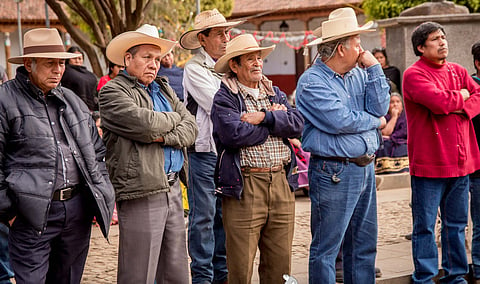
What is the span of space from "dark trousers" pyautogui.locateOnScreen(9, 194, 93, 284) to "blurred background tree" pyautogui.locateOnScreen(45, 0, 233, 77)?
5.86 m

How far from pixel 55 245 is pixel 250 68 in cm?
179

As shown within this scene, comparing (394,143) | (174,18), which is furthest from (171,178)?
(174,18)

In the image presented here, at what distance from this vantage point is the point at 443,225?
5.93 metres

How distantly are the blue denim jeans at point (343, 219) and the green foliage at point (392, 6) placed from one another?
28.4ft

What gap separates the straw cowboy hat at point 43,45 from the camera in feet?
14.4

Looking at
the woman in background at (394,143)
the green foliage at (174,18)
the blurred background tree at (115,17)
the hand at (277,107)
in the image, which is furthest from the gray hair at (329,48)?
the green foliage at (174,18)

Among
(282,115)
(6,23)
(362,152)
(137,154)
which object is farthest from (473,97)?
(6,23)

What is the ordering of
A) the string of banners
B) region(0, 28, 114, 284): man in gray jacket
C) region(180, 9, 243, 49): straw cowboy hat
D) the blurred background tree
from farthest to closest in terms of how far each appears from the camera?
the string of banners < the blurred background tree < region(180, 9, 243, 49): straw cowboy hat < region(0, 28, 114, 284): man in gray jacket

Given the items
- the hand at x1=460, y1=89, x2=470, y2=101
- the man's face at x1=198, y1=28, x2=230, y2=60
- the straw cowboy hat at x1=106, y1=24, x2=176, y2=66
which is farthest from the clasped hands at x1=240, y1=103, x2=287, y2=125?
the hand at x1=460, y1=89, x2=470, y2=101

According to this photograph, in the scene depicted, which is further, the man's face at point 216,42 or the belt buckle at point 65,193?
the man's face at point 216,42

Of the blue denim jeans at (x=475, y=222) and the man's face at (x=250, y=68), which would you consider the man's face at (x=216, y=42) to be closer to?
the man's face at (x=250, y=68)

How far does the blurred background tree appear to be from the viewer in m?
13.4

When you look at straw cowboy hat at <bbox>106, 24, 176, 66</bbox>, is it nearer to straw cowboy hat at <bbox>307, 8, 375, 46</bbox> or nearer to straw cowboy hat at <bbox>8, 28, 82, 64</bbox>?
straw cowboy hat at <bbox>8, 28, 82, 64</bbox>

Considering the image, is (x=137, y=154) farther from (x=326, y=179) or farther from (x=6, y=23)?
(x=6, y=23)
